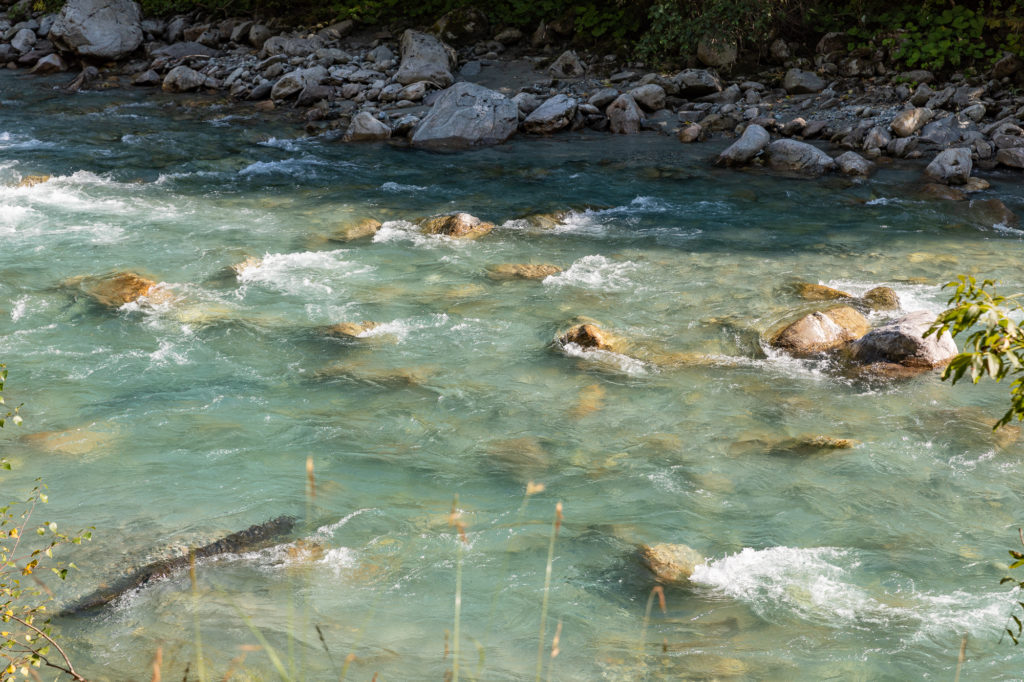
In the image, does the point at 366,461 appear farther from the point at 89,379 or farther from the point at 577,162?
the point at 577,162

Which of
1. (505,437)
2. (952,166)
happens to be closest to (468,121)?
(952,166)

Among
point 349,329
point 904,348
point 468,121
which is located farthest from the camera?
point 468,121

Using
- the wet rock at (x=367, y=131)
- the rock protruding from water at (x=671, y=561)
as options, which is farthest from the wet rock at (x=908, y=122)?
the rock protruding from water at (x=671, y=561)

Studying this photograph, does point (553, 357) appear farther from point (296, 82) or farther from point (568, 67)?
point (296, 82)

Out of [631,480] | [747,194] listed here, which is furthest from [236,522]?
[747,194]

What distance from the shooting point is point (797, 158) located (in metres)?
12.3

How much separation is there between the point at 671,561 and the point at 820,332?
3.23 meters

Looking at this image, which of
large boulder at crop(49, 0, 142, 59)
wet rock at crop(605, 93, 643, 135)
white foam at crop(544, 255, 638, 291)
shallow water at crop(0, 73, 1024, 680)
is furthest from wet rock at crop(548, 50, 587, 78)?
large boulder at crop(49, 0, 142, 59)

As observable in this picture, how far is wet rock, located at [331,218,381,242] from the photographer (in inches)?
389

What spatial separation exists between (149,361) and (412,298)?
2306 mm

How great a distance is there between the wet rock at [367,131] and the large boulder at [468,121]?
56cm

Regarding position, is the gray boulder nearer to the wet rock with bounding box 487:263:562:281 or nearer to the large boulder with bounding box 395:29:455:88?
the large boulder with bounding box 395:29:455:88

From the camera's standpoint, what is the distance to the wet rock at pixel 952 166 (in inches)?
451

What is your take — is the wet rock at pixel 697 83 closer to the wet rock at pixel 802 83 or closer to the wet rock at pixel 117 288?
the wet rock at pixel 802 83
